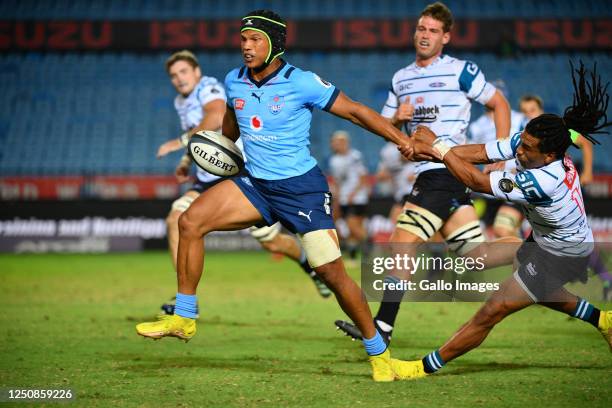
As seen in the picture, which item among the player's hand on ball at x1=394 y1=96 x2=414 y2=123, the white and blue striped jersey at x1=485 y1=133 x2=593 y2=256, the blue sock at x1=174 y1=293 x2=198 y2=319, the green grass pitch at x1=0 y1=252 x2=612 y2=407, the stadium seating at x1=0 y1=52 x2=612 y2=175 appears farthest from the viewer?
the stadium seating at x1=0 y1=52 x2=612 y2=175

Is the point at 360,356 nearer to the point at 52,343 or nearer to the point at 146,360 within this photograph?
the point at 146,360

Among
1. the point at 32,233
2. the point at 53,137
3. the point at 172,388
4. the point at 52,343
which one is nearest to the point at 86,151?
the point at 53,137

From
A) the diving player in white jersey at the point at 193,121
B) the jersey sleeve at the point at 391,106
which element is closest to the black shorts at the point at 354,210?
the diving player in white jersey at the point at 193,121

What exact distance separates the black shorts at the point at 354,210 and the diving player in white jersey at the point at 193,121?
785 centimetres

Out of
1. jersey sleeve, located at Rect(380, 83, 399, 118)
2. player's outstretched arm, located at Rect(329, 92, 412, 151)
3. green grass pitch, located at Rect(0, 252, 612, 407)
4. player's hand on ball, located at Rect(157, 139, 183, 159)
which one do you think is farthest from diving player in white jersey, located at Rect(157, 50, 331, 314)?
player's outstretched arm, located at Rect(329, 92, 412, 151)

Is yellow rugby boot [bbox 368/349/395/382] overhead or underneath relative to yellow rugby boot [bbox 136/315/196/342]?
A: underneath

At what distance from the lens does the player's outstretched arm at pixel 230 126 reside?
22.5 feet

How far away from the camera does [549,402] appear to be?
5574 millimetres

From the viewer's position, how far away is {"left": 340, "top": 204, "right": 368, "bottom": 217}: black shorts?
1814 centimetres

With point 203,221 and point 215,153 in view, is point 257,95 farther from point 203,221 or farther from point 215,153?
point 203,221

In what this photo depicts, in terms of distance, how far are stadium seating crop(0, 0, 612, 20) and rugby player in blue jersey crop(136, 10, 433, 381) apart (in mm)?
21349

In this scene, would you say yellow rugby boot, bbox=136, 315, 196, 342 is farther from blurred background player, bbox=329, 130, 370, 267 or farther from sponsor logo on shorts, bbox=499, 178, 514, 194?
blurred background player, bbox=329, 130, 370, 267

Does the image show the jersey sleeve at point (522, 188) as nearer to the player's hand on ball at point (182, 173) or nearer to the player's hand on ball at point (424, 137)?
the player's hand on ball at point (424, 137)
